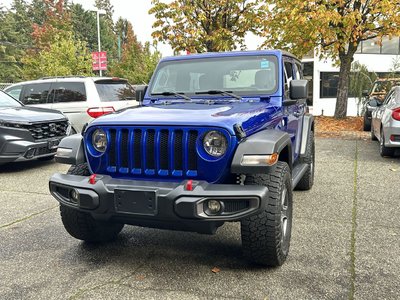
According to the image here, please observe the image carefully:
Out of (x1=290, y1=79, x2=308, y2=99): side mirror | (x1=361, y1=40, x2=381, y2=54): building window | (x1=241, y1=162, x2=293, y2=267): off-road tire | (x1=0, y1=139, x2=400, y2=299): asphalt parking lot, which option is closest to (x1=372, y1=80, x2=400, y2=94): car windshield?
(x1=0, y1=139, x2=400, y2=299): asphalt parking lot

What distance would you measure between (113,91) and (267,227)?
→ 6533 millimetres

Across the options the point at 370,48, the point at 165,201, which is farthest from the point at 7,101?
the point at 370,48

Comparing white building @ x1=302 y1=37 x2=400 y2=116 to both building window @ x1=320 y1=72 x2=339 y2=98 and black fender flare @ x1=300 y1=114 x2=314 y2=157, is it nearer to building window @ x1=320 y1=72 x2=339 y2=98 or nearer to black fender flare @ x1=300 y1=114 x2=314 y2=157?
building window @ x1=320 y1=72 x2=339 y2=98

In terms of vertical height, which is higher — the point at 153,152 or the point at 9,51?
the point at 9,51

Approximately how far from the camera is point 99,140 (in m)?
3.31

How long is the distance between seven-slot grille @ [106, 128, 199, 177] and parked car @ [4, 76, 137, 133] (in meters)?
5.32

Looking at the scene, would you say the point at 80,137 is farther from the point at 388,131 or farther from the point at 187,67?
the point at 388,131

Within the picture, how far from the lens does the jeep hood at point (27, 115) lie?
282 inches

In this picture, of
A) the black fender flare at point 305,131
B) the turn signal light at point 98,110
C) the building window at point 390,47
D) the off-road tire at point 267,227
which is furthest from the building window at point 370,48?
the off-road tire at point 267,227

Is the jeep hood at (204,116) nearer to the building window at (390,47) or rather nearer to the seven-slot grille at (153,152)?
→ the seven-slot grille at (153,152)

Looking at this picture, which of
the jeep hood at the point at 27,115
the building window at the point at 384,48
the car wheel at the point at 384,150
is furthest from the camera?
the building window at the point at 384,48

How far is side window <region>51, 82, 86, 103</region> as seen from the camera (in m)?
8.64

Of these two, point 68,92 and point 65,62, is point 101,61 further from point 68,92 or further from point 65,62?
point 68,92

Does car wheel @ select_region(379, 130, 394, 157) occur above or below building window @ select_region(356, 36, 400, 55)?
below
